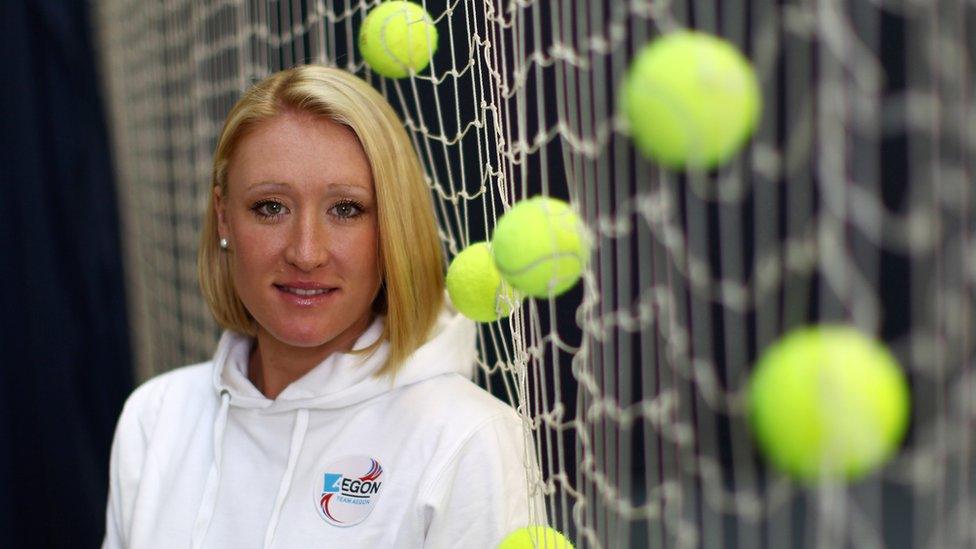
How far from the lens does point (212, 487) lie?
1.12m

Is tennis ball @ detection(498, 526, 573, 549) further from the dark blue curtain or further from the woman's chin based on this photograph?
the dark blue curtain

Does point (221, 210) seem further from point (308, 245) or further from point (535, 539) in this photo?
point (535, 539)

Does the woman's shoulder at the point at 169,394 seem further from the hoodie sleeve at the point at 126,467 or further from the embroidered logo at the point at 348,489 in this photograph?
the embroidered logo at the point at 348,489

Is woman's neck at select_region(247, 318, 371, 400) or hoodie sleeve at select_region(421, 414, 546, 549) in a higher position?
woman's neck at select_region(247, 318, 371, 400)

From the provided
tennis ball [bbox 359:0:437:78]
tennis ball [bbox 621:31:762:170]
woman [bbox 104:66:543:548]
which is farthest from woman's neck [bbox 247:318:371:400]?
tennis ball [bbox 621:31:762:170]

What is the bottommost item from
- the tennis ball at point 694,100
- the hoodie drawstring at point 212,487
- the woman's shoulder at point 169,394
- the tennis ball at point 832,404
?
the hoodie drawstring at point 212,487

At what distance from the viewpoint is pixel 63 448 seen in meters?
2.02

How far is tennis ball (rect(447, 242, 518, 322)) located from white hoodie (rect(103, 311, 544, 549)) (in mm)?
107

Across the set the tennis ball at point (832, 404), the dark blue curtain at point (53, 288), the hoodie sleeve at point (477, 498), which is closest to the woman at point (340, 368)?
the hoodie sleeve at point (477, 498)

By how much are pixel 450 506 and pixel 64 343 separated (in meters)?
1.36

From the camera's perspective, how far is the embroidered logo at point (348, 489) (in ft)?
3.35

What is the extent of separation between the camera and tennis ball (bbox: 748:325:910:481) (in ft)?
1.76

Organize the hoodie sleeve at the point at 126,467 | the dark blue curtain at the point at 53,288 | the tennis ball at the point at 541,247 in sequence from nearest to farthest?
the tennis ball at the point at 541,247
the hoodie sleeve at the point at 126,467
the dark blue curtain at the point at 53,288

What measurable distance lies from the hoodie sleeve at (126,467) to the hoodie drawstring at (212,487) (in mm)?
123
